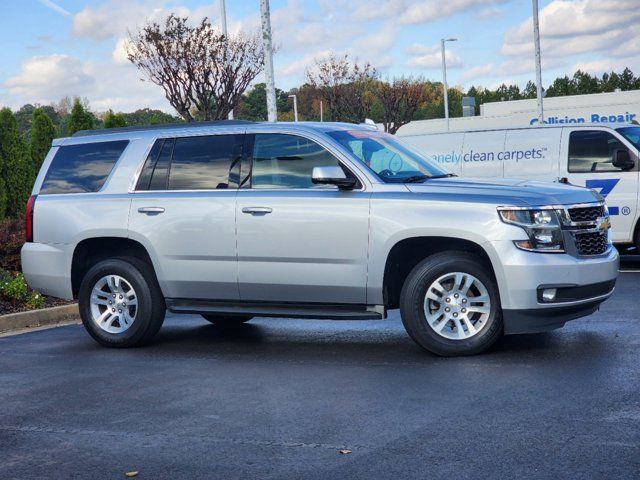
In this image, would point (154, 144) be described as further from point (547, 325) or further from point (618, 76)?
point (618, 76)

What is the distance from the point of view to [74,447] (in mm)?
6023

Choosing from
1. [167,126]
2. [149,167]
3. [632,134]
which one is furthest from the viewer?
[632,134]

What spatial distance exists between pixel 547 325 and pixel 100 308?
4238 millimetres

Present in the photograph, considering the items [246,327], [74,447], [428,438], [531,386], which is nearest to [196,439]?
[74,447]

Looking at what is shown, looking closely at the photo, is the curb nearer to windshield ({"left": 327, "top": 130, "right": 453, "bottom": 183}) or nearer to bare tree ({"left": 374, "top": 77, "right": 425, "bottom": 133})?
windshield ({"left": 327, "top": 130, "right": 453, "bottom": 183})

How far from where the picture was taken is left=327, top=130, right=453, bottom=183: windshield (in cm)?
884

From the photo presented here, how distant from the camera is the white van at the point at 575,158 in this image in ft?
48.8

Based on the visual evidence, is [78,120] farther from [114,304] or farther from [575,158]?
[114,304]

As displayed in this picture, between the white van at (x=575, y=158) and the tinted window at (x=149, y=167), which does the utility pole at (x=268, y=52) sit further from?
the tinted window at (x=149, y=167)

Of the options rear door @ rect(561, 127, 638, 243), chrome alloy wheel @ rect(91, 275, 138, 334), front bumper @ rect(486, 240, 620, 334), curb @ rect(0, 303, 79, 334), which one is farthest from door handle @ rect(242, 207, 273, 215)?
rear door @ rect(561, 127, 638, 243)

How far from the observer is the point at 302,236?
8688mm

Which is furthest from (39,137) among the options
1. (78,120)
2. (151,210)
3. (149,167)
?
(151,210)

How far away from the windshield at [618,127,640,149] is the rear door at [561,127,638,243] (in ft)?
0.37

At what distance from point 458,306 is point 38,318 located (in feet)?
18.6
